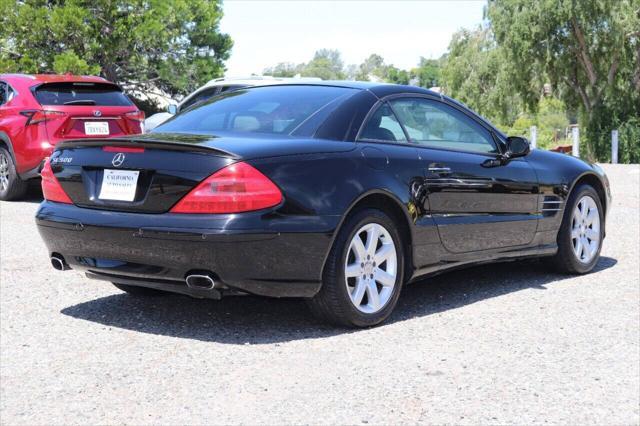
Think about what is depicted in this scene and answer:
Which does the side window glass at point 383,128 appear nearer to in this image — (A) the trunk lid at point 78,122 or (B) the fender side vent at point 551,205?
(B) the fender side vent at point 551,205

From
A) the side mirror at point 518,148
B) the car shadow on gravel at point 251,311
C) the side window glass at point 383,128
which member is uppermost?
the side window glass at point 383,128

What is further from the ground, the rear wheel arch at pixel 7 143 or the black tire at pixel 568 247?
the rear wheel arch at pixel 7 143

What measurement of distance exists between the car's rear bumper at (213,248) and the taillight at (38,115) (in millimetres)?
6820

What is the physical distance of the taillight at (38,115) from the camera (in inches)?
462

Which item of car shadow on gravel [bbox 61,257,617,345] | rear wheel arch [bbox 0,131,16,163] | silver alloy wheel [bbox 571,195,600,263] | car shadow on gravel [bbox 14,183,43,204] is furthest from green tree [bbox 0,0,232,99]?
car shadow on gravel [bbox 61,257,617,345]

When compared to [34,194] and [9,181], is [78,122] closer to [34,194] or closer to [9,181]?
[9,181]

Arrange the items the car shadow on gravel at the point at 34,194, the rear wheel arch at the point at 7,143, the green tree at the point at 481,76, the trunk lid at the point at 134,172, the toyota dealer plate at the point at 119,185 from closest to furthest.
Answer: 1. the trunk lid at the point at 134,172
2. the toyota dealer plate at the point at 119,185
3. the rear wheel arch at the point at 7,143
4. the car shadow on gravel at the point at 34,194
5. the green tree at the point at 481,76

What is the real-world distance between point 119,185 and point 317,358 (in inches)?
59.0

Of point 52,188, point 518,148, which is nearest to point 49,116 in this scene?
point 52,188

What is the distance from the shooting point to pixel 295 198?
500 centimetres

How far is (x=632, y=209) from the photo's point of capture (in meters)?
12.1

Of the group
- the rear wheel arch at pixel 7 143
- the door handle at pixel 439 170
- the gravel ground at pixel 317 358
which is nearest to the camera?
the gravel ground at pixel 317 358

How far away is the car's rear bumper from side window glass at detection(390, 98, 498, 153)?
125 centimetres

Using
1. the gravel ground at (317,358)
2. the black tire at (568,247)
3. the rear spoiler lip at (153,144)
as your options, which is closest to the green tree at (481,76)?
the black tire at (568,247)
